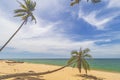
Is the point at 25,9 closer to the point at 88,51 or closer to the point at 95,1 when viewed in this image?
the point at 88,51

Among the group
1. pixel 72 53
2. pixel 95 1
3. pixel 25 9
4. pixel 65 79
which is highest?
pixel 25 9

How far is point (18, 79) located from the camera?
24766 millimetres

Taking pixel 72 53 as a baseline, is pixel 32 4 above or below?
above

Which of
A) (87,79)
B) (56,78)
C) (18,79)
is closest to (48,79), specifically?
(56,78)

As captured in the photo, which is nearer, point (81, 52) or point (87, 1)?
point (87, 1)

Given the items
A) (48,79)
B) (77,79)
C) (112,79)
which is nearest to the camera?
(48,79)

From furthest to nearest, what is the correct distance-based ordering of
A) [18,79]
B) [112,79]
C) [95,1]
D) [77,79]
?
[112,79] → [77,79] → [18,79] → [95,1]

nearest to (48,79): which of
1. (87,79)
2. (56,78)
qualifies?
(56,78)

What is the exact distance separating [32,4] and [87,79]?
46.1ft

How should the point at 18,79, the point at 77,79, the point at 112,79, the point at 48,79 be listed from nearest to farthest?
the point at 18,79 < the point at 48,79 < the point at 77,79 < the point at 112,79

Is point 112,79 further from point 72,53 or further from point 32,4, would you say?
point 32,4

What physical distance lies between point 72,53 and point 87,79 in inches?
191

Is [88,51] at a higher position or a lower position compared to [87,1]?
lower

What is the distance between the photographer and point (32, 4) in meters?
33.2
